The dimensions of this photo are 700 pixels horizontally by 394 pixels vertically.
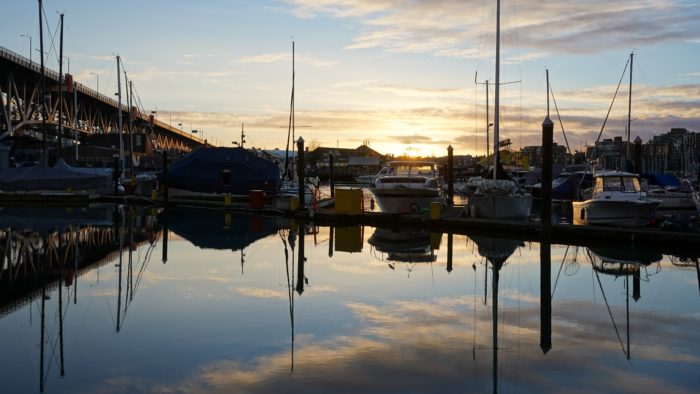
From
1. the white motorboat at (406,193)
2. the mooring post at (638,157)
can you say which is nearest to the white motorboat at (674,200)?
the mooring post at (638,157)

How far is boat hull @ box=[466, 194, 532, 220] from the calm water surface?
464 cm

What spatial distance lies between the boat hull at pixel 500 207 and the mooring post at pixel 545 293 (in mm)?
4512

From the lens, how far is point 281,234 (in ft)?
104

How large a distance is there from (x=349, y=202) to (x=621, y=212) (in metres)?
11.8

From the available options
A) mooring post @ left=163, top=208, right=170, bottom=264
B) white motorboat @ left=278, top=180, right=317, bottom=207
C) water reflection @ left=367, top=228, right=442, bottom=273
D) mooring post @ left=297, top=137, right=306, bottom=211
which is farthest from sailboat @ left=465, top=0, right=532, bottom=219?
white motorboat @ left=278, top=180, right=317, bottom=207

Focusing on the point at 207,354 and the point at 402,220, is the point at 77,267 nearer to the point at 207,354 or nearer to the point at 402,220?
the point at 207,354

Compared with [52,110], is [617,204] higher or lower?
lower

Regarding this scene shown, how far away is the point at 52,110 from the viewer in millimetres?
112250

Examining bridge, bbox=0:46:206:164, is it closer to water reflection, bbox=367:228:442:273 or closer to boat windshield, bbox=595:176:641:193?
water reflection, bbox=367:228:442:273

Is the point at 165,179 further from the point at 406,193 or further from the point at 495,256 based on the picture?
the point at 495,256

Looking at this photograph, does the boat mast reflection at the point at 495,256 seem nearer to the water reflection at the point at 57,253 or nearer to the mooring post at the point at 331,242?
the mooring post at the point at 331,242

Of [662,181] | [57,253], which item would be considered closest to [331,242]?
[57,253]

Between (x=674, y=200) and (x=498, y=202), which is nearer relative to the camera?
(x=498, y=202)

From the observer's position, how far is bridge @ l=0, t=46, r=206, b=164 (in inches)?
3696
